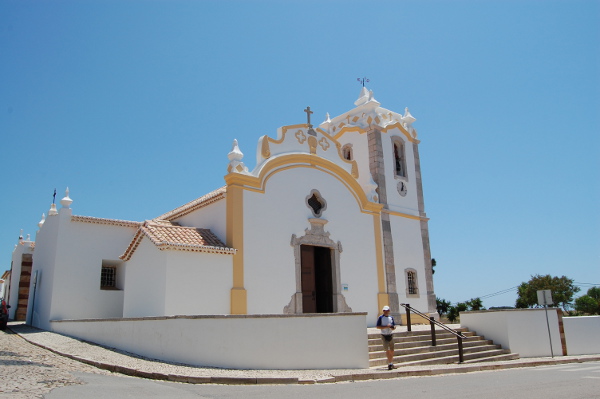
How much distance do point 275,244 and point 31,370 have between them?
309 inches

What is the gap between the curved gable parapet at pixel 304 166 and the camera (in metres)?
15.3

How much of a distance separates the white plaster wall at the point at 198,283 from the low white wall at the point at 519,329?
25.3 ft

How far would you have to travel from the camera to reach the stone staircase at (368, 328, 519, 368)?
40.6 feet

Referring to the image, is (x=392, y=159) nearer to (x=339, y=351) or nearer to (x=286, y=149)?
(x=286, y=149)

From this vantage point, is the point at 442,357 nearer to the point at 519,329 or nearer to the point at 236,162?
the point at 519,329

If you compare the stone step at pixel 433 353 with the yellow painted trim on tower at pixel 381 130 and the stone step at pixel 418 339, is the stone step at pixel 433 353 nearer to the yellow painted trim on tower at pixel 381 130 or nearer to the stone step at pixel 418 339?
the stone step at pixel 418 339

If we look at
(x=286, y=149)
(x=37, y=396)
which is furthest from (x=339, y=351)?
(x=286, y=149)

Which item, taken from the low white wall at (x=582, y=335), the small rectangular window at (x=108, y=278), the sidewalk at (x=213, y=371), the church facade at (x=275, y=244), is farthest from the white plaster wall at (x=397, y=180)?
the small rectangular window at (x=108, y=278)

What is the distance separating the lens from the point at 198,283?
13.8 m

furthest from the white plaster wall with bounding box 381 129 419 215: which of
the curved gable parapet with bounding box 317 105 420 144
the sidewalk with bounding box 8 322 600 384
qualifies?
the sidewalk with bounding box 8 322 600 384

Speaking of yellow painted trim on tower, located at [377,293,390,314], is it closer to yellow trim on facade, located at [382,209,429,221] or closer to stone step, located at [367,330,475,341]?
stone step, located at [367,330,475,341]

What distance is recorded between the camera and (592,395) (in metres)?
7.44

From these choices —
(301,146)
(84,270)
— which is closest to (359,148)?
(301,146)

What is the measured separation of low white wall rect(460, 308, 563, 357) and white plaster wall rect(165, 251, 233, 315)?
7703 millimetres
